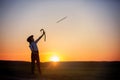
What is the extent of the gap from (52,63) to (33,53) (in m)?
8.67

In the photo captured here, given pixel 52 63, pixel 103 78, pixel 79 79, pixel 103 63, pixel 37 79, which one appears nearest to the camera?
pixel 37 79

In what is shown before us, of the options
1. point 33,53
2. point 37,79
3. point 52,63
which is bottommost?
point 37,79

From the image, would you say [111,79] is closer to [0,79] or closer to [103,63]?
[0,79]

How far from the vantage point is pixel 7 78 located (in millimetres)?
8359

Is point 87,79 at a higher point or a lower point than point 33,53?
lower

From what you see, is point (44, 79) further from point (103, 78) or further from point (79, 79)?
point (103, 78)

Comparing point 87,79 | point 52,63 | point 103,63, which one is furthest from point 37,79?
point 103,63

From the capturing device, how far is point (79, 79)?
8.73 m

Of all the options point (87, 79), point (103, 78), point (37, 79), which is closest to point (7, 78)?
point (37, 79)

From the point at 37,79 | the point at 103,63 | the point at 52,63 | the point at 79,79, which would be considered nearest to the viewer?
the point at 37,79

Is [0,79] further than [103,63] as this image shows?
No

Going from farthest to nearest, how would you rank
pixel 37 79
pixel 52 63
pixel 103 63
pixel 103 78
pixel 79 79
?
pixel 103 63 < pixel 52 63 < pixel 103 78 < pixel 79 79 < pixel 37 79

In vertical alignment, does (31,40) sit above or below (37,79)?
above

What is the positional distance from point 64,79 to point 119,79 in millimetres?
1593
